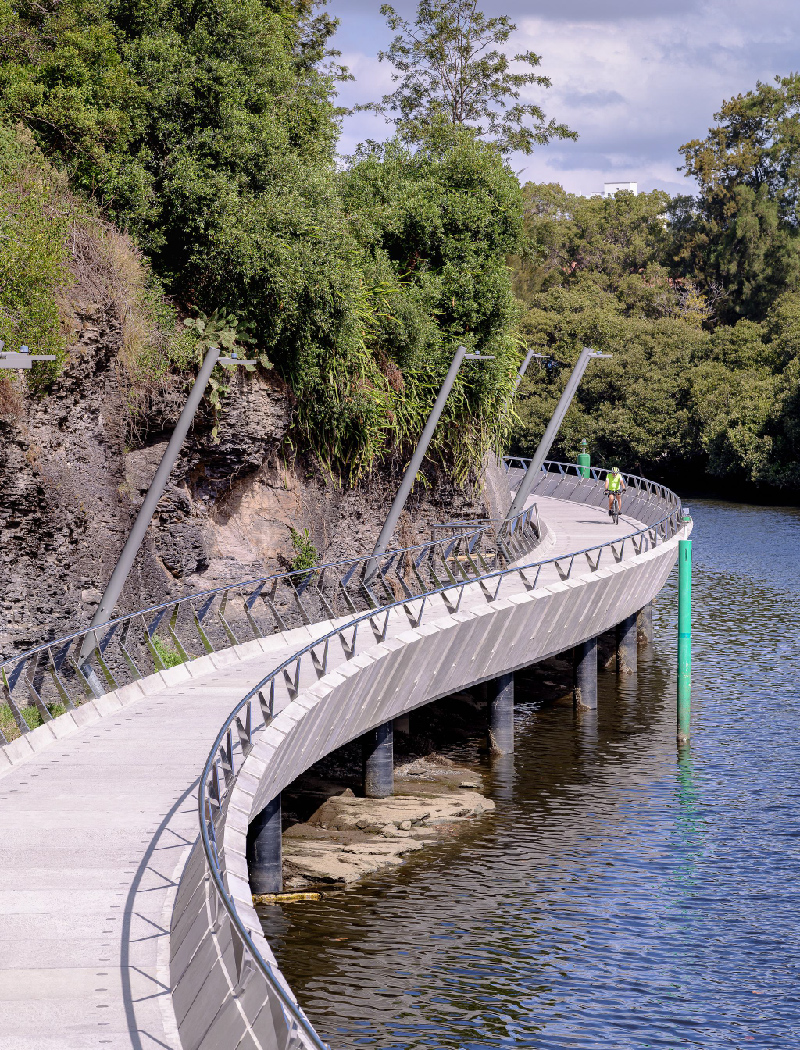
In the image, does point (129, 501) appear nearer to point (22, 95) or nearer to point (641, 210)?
point (22, 95)

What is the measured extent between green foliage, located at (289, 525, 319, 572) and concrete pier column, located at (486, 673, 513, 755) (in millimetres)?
6550

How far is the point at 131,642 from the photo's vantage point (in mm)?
21578

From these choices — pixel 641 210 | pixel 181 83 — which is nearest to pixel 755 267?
pixel 641 210

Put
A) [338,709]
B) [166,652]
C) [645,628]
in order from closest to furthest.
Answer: [338,709], [166,652], [645,628]

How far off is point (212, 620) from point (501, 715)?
7.34 m

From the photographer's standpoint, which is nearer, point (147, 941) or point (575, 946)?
point (147, 941)

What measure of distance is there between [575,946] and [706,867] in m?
4.03

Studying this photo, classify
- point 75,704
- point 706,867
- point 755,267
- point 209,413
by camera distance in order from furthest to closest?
point 755,267
point 209,413
point 706,867
point 75,704

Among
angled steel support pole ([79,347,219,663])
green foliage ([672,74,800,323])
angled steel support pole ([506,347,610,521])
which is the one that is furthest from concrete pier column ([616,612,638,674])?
green foliage ([672,74,800,323])

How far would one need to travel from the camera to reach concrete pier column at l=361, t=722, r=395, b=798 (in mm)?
24281

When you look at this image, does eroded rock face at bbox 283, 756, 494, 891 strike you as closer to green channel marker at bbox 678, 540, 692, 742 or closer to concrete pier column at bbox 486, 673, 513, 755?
concrete pier column at bbox 486, 673, 513, 755

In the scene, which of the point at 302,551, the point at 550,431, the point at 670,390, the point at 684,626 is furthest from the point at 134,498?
the point at 670,390

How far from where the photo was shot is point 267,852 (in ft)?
62.7

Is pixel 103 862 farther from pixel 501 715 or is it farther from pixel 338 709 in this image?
pixel 501 715
